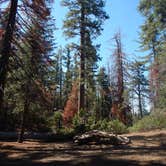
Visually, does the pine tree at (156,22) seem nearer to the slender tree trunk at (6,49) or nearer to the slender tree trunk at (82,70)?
the slender tree trunk at (82,70)

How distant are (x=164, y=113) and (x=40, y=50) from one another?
11.4 meters

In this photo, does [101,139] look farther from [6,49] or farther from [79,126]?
[6,49]

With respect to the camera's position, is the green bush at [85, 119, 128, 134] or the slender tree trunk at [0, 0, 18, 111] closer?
the slender tree trunk at [0, 0, 18, 111]

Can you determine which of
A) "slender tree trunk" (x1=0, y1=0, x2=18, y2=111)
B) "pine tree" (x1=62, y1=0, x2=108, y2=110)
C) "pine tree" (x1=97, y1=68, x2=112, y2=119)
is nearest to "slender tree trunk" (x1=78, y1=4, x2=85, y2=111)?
"pine tree" (x1=62, y1=0, x2=108, y2=110)

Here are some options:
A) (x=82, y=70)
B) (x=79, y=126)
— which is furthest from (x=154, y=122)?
(x=82, y=70)

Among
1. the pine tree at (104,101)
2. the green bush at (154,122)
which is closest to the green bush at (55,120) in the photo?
the green bush at (154,122)

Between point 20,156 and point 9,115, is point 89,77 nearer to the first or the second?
point 9,115

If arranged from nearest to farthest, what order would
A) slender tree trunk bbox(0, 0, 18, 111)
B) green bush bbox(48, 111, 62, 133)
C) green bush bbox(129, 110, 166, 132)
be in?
slender tree trunk bbox(0, 0, 18, 111) → green bush bbox(129, 110, 166, 132) → green bush bbox(48, 111, 62, 133)

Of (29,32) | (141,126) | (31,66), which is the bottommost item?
(141,126)

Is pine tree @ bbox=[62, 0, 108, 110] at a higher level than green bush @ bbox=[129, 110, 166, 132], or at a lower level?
higher

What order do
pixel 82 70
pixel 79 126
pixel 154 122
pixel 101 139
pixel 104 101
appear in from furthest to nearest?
pixel 104 101, pixel 82 70, pixel 154 122, pixel 79 126, pixel 101 139

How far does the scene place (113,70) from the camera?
37.7 meters

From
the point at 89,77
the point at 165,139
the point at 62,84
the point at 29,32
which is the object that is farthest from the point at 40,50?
the point at 62,84

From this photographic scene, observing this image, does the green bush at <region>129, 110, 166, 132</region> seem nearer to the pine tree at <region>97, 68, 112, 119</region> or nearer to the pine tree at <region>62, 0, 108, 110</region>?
the pine tree at <region>62, 0, 108, 110</region>
